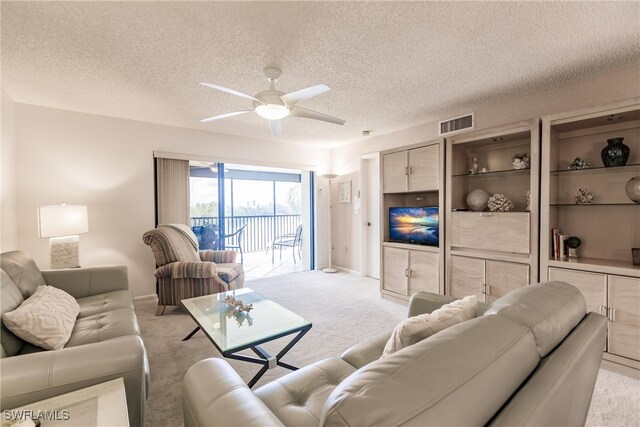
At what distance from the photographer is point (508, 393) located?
0.71 metres

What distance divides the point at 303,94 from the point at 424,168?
6.10ft

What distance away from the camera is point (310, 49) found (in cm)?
205

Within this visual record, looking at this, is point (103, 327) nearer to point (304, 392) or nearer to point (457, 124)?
point (304, 392)

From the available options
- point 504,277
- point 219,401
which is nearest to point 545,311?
point 219,401

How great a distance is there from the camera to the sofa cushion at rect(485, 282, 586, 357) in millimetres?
896

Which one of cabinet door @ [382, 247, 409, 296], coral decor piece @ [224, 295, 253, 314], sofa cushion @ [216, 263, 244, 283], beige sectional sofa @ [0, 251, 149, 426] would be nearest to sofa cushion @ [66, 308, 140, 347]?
beige sectional sofa @ [0, 251, 149, 426]

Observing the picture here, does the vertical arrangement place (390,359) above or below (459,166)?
below

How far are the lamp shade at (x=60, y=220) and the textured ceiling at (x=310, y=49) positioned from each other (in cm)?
115

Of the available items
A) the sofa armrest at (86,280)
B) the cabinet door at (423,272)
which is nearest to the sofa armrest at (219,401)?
the sofa armrest at (86,280)

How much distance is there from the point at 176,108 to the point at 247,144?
4.73ft

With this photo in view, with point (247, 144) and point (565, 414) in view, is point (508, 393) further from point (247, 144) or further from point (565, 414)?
point (247, 144)

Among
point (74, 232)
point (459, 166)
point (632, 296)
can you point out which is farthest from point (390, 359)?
point (74, 232)

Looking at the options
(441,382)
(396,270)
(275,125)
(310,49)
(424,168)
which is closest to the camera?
(441,382)

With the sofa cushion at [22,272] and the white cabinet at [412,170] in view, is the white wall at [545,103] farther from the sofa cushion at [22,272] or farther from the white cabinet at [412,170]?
the sofa cushion at [22,272]
